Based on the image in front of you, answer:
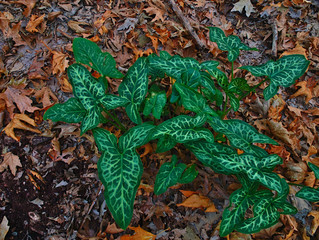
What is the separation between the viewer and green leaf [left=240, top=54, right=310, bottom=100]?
1771 millimetres

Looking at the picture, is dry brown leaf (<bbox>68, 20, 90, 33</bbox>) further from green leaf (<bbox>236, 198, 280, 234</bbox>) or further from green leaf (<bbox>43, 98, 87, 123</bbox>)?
green leaf (<bbox>236, 198, 280, 234</bbox>)

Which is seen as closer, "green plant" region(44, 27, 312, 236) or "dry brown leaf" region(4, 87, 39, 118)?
"green plant" region(44, 27, 312, 236)

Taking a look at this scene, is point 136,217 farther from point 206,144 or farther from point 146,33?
point 146,33

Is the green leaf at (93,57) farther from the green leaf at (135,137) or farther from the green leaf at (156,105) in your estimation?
the green leaf at (135,137)

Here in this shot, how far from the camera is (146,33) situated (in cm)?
271

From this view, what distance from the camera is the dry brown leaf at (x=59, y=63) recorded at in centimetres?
237

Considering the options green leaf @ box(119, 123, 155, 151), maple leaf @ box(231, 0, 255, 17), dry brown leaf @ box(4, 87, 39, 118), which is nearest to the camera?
green leaf @ box(119, 123, 155, 151)

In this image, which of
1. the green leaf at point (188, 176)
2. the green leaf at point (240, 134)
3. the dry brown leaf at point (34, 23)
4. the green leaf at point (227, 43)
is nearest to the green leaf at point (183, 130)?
the green leaf at point (240, 134)

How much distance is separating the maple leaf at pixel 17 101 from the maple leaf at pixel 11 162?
370 mm

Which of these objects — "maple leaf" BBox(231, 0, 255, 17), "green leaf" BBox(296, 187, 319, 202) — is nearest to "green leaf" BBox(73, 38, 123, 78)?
"green leaf" BBox(296, 187, 319, 202)

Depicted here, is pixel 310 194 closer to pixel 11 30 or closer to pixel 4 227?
pixel 4 227

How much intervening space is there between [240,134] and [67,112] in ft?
4.18

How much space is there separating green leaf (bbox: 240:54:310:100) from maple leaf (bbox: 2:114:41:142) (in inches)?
74.2

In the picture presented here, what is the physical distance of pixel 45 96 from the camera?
7.44 feet
